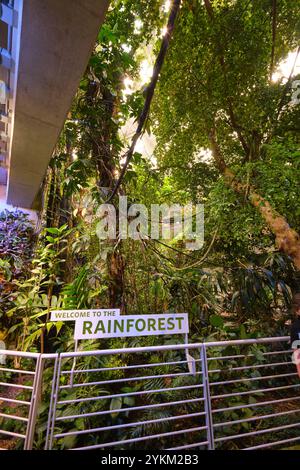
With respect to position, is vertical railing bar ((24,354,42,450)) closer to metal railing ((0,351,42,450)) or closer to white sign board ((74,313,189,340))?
metal railing ((0,351,42,450))

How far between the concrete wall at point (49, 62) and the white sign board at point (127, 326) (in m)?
1.50

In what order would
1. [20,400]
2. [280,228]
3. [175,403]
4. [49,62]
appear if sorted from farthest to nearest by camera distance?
[280,228]
[20,400]
[175,403]
[49,62]

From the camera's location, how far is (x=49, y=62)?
1.32 metres

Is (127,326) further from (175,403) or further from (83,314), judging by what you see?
(175,403)

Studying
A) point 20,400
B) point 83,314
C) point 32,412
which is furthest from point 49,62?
point 20,400

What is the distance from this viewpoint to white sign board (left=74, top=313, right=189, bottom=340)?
5.63ft

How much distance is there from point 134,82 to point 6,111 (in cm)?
177

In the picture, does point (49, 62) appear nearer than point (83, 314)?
Yes

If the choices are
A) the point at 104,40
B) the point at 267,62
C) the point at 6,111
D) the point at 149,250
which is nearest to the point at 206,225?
the point at 149,250

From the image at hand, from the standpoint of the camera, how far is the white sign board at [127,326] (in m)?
1.72

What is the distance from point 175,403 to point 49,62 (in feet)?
7.15

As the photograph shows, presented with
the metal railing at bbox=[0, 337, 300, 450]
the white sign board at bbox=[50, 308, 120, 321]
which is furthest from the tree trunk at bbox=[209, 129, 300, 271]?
the white sign board at bbox=[50, 308, 120, 321]

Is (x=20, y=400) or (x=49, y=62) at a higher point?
(x=49, y=62)

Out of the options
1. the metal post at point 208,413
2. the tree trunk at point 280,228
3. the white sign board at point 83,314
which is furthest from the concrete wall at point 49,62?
the tree trunk at point 280,228
